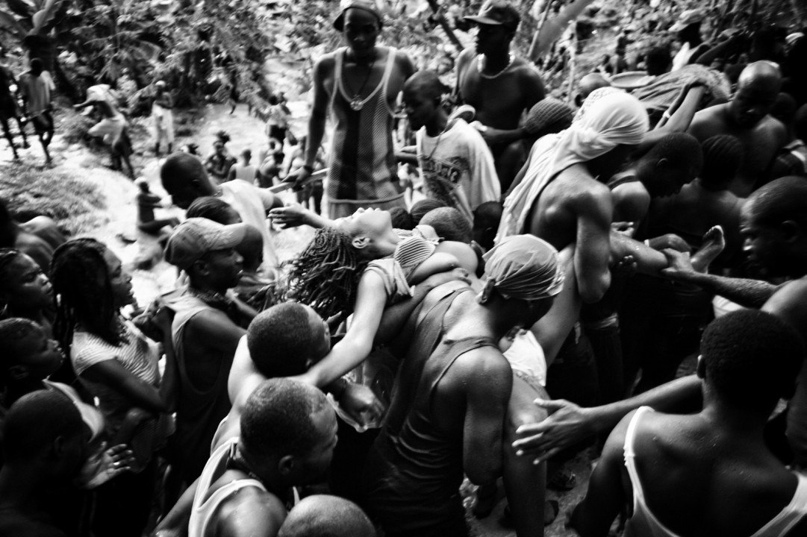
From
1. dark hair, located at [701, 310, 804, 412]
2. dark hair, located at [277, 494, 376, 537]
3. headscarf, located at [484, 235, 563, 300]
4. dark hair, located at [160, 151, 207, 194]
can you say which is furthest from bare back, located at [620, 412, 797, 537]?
dark hair, located at [160, 151, 207, 194]

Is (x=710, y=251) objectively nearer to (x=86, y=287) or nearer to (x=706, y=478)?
(x=706, y=478)

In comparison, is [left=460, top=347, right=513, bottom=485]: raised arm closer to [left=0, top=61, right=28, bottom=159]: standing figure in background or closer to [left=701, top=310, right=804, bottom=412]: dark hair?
[left=701, top=310, right=804, bottom=412]: dark hair

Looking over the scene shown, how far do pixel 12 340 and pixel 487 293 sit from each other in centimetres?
181

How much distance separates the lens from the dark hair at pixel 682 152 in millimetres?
3529

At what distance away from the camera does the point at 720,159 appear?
12.2 feet

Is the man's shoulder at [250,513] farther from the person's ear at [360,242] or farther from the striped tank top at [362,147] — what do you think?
the striped tank top at [362,147]

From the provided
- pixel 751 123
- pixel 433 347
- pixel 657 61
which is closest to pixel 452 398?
pixel 433 347

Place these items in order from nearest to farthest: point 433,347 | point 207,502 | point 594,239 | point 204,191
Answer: point 207,502 → point 433,347 → point 594,239 → point 204,191

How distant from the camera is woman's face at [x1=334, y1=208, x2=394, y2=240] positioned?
276 centimetres

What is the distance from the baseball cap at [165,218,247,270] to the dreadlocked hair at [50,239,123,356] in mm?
292

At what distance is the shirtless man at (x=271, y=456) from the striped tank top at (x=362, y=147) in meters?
2.89

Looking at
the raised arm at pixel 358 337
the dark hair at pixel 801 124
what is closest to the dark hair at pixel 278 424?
the raised arm at pixel 358 337

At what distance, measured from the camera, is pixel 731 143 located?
3709mm

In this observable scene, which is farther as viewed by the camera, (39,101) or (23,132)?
(23,132)
